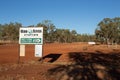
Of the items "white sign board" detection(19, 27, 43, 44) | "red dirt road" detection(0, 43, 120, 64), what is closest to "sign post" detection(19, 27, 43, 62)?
"white sign board" detection(19, 27, 43, 44)

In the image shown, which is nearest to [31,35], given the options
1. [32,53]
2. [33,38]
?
[33,38]

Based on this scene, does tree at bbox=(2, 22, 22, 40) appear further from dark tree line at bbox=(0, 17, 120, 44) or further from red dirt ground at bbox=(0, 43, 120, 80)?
red dirt ground at bbox=(0, 43, 120, 80)

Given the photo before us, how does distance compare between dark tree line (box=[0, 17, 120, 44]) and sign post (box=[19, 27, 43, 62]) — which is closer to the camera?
sign post (box=[19, 27, 43, 62])

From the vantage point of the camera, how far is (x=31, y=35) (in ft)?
57.6

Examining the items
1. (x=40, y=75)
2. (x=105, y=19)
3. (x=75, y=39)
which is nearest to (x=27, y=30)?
(x=40, y=75)

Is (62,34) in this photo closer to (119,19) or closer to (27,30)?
(119,19)

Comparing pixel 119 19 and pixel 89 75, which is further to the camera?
pixel 119 19

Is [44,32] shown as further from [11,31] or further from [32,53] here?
[32,53]

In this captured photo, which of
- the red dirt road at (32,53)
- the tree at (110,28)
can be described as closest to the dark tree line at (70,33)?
the tree at (110,28)

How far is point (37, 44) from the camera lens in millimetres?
17359

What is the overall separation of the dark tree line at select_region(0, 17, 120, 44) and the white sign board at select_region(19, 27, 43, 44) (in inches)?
2568

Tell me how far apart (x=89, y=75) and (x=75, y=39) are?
145m

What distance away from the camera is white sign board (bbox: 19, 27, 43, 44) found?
1733cm

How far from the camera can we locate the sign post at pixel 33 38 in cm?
1731
